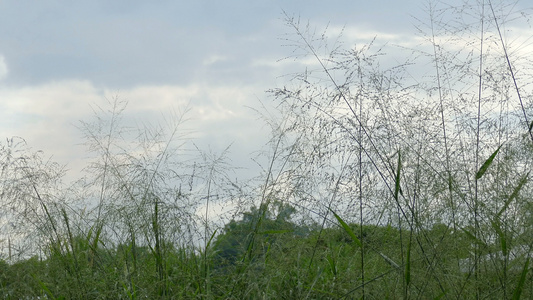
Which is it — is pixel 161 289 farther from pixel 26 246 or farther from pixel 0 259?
pixel 0 259

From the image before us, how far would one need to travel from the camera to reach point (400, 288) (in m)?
2.74

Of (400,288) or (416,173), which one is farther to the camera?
(416,173)

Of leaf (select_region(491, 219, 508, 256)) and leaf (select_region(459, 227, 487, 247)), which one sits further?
leaf (select_region(459, 227, 487, 247))

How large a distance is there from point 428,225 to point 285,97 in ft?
3.56

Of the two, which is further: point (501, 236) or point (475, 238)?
point (475, 238)

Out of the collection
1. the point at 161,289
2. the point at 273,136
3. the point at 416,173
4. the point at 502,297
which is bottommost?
the point at 502,297

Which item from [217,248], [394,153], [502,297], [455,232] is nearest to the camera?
[502,297]

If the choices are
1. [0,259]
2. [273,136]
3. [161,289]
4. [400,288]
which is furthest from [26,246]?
[400,288]

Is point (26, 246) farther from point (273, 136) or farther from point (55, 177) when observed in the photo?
point (273, 136)

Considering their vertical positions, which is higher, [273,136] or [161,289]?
[273,136]

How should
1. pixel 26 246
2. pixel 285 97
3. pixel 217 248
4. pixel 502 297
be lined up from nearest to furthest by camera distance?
pixel 502 297, pixel 285 97, pixel 217 248, pixel 26 246

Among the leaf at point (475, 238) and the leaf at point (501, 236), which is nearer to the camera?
the leaf at point (501, 236)

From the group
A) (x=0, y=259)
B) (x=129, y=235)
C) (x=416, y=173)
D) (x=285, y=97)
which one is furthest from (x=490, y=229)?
(x=0, y=259)

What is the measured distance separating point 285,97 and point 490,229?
133 cm
